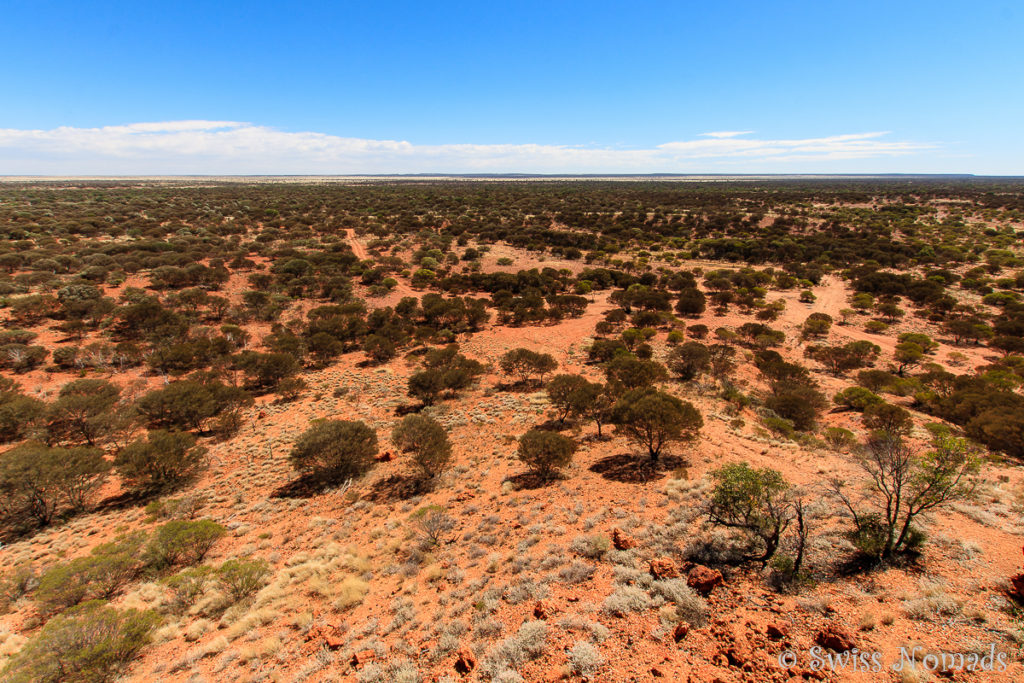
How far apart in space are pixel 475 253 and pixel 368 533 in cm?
4492

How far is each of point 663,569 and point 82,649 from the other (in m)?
12.0

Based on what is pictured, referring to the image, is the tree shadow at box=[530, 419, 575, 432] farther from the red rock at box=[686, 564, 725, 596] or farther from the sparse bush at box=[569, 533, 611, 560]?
the red rock at box=[686, 564, 725, 596]

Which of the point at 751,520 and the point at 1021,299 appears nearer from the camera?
the point at 751,520

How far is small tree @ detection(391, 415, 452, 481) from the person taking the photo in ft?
50.4

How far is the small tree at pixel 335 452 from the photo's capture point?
15562 millimetres

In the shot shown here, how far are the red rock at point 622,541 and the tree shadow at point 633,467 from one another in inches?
144

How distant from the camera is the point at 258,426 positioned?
65.7 feet

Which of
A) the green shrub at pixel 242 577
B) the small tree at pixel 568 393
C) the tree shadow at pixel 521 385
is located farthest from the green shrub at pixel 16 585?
the tree shadow at pixel 521 385

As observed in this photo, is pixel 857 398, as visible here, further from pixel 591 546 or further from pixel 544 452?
pixel 591 546

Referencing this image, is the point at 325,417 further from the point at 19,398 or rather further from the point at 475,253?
the point at 475,253

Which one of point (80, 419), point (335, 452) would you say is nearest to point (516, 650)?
point (335, 452)

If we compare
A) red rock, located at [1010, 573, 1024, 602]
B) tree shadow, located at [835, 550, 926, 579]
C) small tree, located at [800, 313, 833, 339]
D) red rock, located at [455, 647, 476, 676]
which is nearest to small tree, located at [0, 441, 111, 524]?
red rock, located at [455, 647, 476, 676]

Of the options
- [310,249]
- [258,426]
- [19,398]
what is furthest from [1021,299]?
[310,249]

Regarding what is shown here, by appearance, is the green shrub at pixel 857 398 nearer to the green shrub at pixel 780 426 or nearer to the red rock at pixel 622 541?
the green shrub at pixel 780 426
